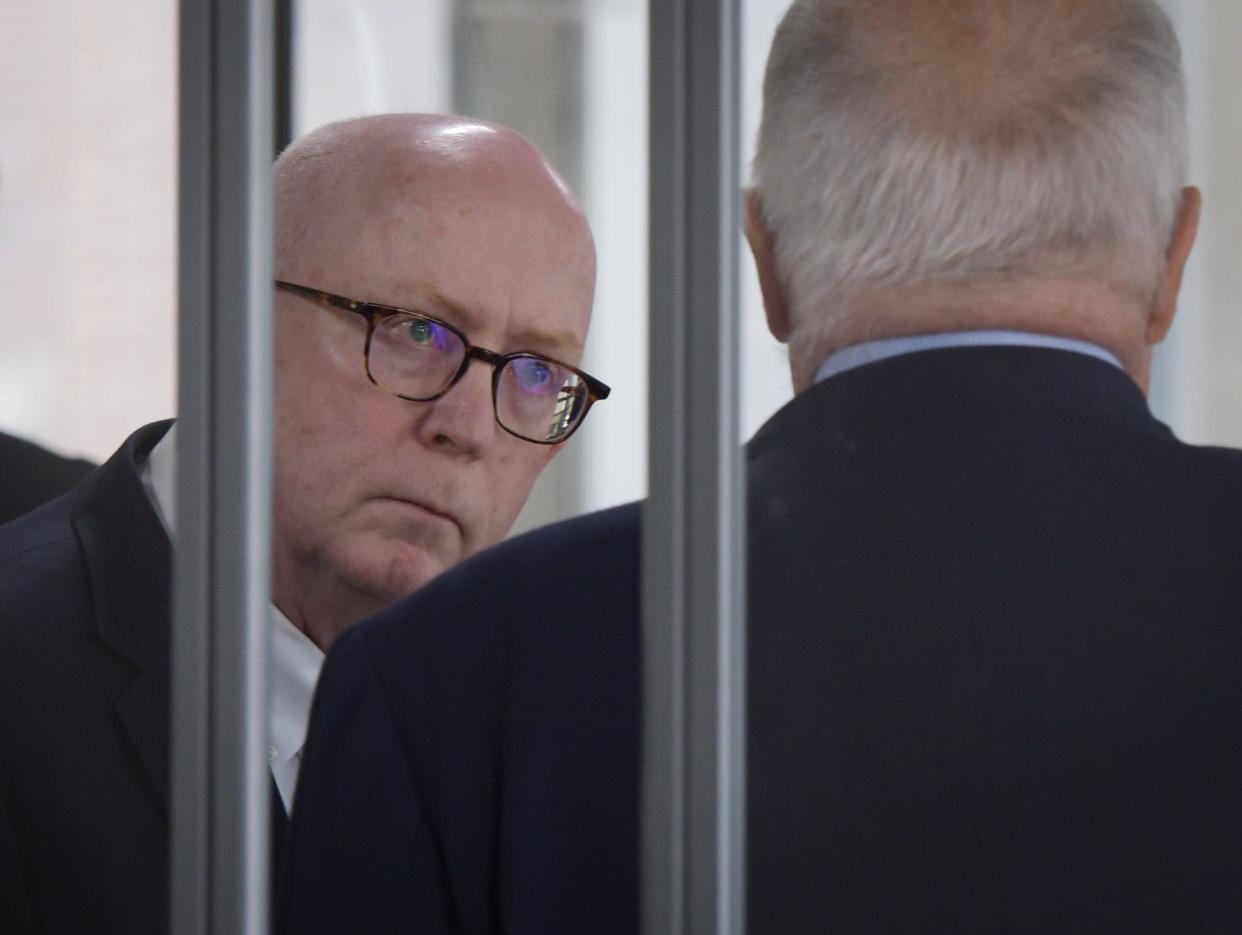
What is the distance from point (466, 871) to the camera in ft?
1.97

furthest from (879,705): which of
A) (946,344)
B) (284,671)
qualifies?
(284,671)

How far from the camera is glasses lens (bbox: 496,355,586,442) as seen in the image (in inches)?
43.8

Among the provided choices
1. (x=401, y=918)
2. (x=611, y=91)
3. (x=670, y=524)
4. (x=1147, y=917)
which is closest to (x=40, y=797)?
(x=401, y=918)

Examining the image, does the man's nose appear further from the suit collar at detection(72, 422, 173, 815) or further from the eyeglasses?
the suit collar at detection(72, 422, 173, 815)

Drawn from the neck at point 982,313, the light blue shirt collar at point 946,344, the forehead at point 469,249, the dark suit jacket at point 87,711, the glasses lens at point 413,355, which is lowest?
the dark suit jacket at point 87,711

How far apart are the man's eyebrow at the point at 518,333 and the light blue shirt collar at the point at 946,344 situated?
50 centimetres

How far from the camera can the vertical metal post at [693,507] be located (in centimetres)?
54

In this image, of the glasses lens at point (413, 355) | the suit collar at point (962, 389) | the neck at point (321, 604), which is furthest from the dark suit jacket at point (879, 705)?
the glasses lens at point (413, 355)

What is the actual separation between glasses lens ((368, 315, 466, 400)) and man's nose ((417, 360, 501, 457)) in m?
0.01

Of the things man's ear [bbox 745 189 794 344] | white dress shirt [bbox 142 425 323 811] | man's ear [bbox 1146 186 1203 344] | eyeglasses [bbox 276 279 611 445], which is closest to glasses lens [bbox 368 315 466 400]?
eyeglasses [bbox 276 279 611 445]

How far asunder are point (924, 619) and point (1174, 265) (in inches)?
8.4

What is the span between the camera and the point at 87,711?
34.5 inches

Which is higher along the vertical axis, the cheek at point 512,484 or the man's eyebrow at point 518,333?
the man's eyebrow at point 518,333

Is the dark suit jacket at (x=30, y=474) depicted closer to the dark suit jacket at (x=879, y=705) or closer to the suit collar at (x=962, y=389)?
the dark suit jacket at (x=879, y=705)
